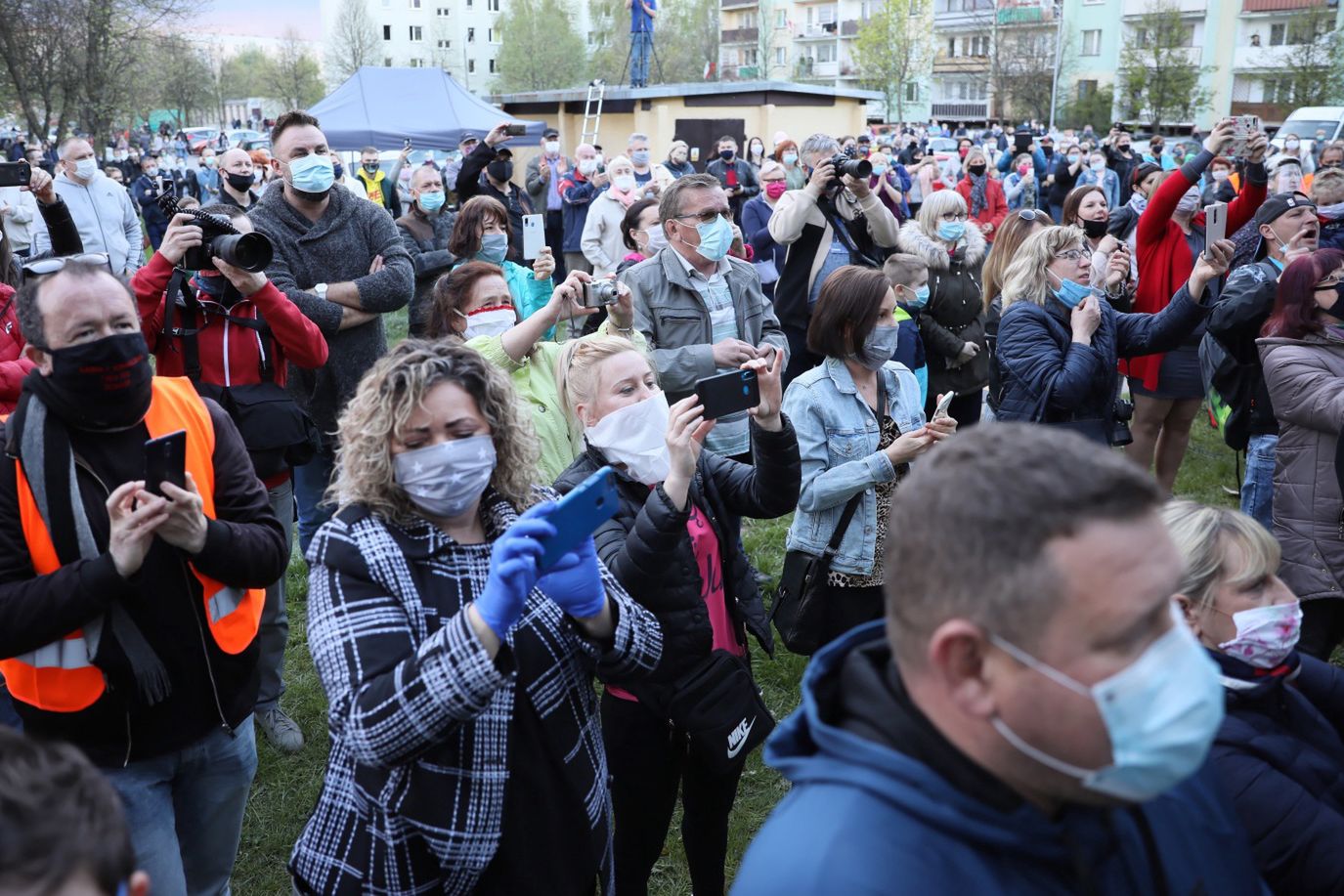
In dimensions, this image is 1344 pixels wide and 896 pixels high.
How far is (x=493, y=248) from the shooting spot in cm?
640

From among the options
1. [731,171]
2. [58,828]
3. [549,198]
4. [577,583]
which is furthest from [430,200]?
[58,828]

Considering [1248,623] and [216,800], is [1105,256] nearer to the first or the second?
[1248,623]

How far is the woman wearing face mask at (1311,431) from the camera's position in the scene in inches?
156

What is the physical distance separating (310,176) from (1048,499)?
4.22m

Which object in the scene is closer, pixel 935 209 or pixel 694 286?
pixel 694 286

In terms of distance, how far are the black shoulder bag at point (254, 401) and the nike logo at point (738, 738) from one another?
2.04m

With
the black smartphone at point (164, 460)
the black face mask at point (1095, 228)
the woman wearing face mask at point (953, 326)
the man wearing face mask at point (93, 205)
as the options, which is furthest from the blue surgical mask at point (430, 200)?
the black smartphone at point (164, 460)

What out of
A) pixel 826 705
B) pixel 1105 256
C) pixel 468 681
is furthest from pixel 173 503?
pixel 1105 256

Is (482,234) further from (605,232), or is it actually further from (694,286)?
(605,232)

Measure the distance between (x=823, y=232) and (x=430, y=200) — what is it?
351 cm

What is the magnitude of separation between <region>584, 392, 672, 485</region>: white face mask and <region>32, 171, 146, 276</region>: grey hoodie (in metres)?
7.82

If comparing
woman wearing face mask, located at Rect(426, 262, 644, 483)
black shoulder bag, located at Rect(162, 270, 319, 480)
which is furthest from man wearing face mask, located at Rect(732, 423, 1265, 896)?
black shoulder bag, located at Rect(162, 270, 319, 480)

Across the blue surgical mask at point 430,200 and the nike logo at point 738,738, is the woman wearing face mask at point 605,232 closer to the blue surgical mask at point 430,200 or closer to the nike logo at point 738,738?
the blue surgical mask at point 430,200

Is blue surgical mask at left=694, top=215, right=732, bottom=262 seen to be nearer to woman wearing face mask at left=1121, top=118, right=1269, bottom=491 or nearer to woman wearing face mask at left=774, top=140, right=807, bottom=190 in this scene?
woman wearing face mask at left=1121, top=118, right=1269, bottom=491
